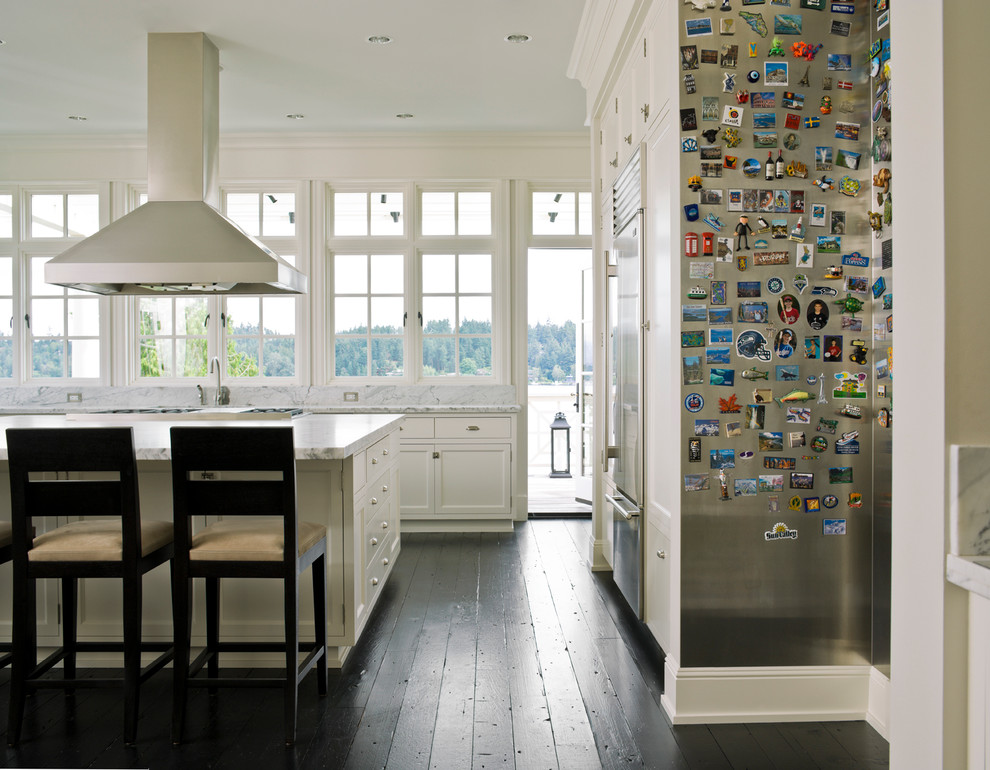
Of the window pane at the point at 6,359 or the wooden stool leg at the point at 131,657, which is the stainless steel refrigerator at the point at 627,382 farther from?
the window pane at the point at 6,359

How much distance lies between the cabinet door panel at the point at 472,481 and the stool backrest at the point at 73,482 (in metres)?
3.03

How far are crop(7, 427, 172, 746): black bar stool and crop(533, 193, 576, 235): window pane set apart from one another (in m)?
4.06

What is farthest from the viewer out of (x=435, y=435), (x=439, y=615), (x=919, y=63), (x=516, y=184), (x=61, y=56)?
(x=516, y=184)

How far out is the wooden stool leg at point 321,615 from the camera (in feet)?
7.97

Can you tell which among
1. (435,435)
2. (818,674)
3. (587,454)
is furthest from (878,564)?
(587,454)

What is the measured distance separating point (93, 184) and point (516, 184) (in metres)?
3.32

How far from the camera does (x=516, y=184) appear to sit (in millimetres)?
5535

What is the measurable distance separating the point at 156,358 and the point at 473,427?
8.70ft

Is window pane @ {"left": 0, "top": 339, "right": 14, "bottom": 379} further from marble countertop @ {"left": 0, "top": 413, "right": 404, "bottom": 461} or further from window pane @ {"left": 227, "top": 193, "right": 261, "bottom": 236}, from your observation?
marble countertop @ {"left": 0, "top": 413, "right": 404, "bottom": 461}

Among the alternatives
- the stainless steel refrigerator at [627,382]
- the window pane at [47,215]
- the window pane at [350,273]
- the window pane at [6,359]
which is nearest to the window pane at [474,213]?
the window pane at [350,273]

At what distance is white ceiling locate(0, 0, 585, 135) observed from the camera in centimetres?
354

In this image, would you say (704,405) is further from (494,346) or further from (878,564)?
(494,346)

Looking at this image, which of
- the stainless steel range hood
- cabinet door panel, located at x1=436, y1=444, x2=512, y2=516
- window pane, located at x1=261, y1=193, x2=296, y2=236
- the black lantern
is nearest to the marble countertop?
the stainless steel range hood

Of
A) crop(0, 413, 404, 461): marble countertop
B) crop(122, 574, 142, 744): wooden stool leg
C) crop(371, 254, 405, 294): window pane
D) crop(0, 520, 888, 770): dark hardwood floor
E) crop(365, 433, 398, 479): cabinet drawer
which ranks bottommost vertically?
crop(0, 520, 888, 770): dark hardwood floor
